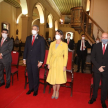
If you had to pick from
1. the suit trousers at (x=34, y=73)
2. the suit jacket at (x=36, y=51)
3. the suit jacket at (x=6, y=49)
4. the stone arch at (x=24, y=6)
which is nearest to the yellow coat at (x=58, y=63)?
the suit jacket at (x=36, y=51)

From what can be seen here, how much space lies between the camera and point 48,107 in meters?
2.50

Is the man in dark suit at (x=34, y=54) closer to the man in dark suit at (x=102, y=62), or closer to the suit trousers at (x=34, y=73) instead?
the suit trousers at (x=34, y=73)

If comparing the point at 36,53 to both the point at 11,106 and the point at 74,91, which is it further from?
the point at 74,91

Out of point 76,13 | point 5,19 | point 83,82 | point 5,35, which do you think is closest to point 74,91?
point 83,82

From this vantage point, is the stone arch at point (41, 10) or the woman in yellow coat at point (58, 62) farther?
the stone arch at point (41, 10)

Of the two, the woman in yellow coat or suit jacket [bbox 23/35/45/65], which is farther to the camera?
suit jacket [bbox 23/35/45/65]

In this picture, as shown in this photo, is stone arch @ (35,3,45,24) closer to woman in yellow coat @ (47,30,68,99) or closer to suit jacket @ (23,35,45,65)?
suit jacket @ (23,35,45,65)

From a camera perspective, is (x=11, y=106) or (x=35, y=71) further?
(x=35, y=71)

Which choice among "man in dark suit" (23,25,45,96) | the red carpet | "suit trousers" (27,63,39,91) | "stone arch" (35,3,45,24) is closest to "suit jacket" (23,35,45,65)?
"man in dark suit" (23,25,45,96)

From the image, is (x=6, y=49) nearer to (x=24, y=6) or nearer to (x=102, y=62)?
(x=102, y=62)

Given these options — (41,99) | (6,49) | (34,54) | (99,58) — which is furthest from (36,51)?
(99,58)

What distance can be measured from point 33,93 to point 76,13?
5.91 metres

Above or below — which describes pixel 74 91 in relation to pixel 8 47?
below

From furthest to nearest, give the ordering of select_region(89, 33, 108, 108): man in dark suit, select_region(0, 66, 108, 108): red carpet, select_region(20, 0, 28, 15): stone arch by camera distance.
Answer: select_region(20, 0, 28, 15): stone arch, select_region(0, 66, 108, 108): red carpet, select_region(89, 33, 108, 108): man in dark suit
